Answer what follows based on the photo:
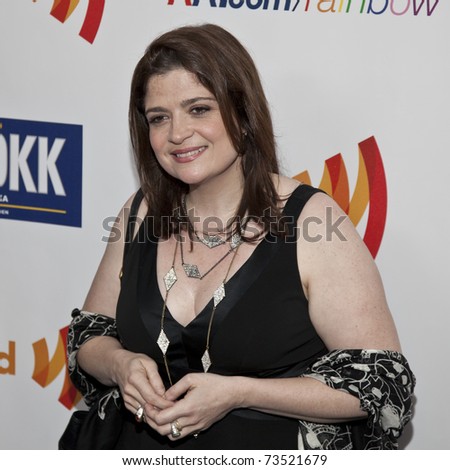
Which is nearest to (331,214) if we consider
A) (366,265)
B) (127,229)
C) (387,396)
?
(366,265)

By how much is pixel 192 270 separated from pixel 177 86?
1.37 feet

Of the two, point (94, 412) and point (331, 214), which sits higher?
point (331, 214)

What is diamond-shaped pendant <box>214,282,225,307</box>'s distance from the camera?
176 centimetres

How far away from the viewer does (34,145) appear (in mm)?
2453

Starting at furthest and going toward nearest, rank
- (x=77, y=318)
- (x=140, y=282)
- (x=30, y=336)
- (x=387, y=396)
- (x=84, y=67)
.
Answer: (x=30, y=336)
(x=84, y=67)
(x=77, y=318)
(x=140, y=282)
(x=387, y=396)

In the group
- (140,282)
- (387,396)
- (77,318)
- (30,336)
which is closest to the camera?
(387,396)

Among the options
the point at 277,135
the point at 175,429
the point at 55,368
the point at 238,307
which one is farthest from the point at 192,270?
the point at 55,368

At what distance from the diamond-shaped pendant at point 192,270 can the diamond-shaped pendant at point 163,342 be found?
0.15m

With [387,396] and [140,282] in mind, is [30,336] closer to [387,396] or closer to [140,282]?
[140,282]

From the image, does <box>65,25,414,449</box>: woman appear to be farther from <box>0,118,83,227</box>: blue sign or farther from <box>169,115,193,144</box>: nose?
<box>0,118,83,227</box>: blue sign

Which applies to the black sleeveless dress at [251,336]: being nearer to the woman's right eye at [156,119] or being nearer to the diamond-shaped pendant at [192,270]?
the diamond-shaped pendant at [192,270]

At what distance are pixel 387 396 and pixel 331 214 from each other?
0.40m

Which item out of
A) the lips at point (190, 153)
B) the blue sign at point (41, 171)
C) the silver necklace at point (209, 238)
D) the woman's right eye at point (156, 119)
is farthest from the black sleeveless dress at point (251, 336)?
the blue sign at point (41, 171)

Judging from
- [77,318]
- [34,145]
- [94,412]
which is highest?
[34,145]
